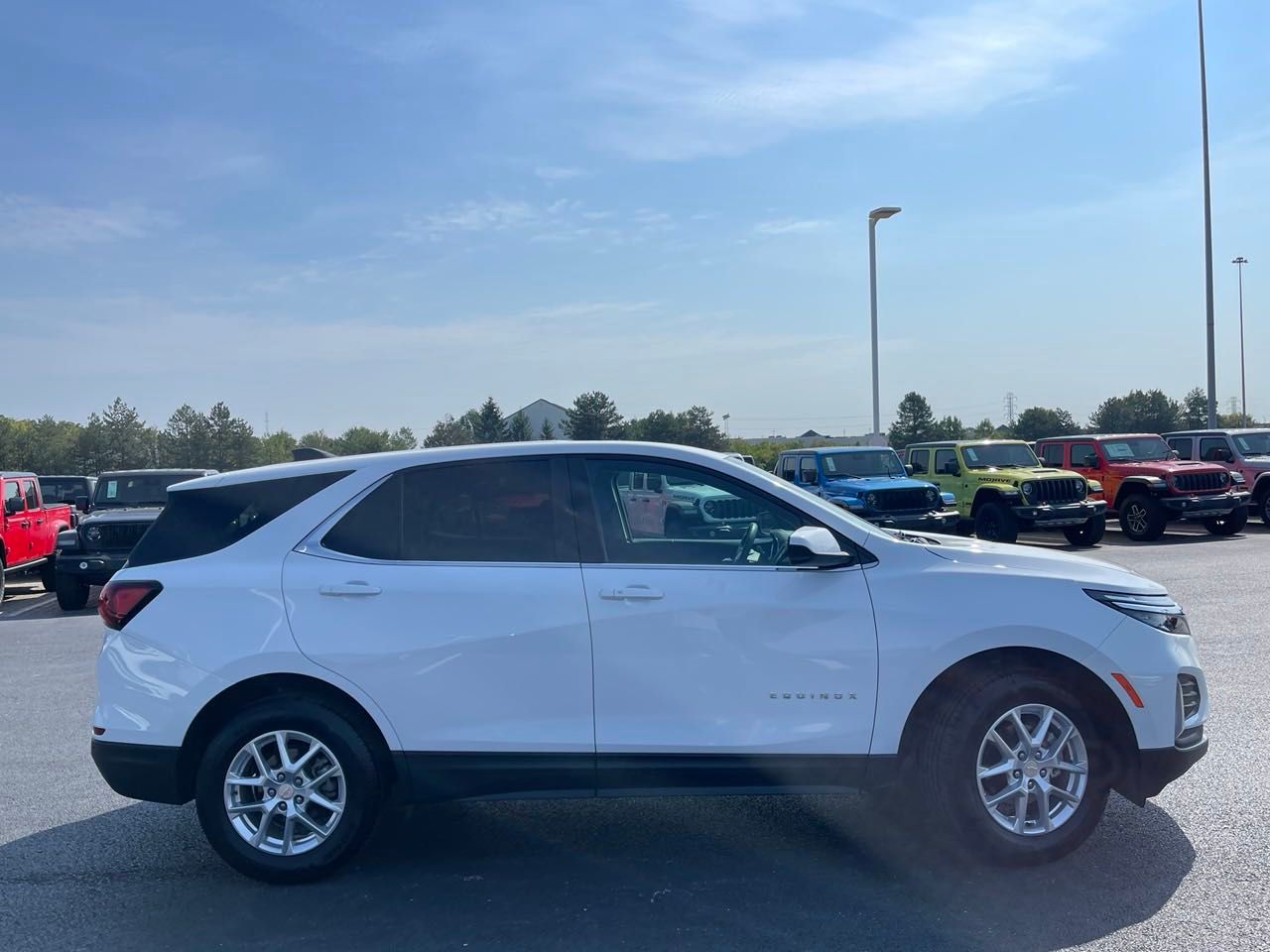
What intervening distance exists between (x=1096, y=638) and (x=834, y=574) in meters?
1.12

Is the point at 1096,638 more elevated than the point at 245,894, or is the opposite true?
the point at 1096,638

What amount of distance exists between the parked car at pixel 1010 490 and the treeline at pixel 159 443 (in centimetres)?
1389

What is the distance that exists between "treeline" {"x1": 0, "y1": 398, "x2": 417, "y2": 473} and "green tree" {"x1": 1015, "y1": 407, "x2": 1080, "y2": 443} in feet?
104

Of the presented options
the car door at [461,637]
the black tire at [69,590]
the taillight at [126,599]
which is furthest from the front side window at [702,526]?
the black tire at [69,590]

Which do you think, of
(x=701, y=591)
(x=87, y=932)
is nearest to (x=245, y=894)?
(x=87, y=932)

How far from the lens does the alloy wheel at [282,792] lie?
442 cm

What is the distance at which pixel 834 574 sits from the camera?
14.7 feet

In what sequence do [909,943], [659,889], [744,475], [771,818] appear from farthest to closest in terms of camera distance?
1. [771,818]
2. [744,475]
3. [659,889]
4. [909,943]

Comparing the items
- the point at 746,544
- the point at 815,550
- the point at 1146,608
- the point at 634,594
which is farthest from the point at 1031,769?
the point at 634,594

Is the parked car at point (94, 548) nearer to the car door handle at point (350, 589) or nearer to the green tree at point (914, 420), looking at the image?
the car door handle at point (350, 589)

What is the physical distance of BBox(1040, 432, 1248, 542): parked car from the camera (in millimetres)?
19531

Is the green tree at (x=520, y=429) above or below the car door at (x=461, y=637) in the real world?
above

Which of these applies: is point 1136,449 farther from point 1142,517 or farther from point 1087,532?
point 1087,532

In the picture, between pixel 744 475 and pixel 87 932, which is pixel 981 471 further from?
pixel 87 932
